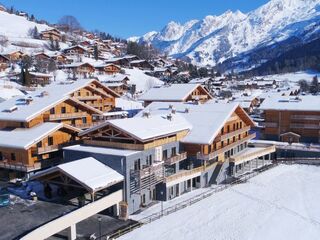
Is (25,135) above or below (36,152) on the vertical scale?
above

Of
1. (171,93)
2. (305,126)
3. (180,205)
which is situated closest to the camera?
(180,205)

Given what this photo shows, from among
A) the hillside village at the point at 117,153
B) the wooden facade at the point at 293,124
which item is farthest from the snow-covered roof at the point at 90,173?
the wooden facade at the point at 293,124

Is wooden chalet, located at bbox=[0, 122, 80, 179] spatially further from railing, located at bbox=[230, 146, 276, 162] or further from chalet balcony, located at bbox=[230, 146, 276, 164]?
chalet balcony, located at bbox=[230, 146, 276, 164]

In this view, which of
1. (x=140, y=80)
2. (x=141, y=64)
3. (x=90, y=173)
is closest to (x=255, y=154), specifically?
(x=90, y=173)

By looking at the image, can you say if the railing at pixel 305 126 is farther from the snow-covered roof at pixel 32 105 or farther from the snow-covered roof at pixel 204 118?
the snow-covered roof at pixel 32 105

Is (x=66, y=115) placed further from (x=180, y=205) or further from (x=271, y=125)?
(x=271, y=125)

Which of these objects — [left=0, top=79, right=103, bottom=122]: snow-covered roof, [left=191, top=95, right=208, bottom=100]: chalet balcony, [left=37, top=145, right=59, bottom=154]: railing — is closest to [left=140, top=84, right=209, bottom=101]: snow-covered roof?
[left=191, top=95, right=208, bottom=100]: chalet balcony
